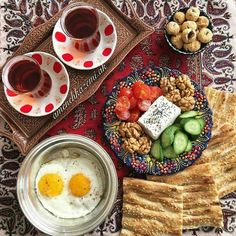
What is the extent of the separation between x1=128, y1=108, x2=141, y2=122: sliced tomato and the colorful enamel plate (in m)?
0.08

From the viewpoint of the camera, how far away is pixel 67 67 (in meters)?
3.54

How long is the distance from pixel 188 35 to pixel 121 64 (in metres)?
0.49

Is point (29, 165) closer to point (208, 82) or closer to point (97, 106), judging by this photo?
point (97, 106)

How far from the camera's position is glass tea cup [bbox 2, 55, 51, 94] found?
3.38 metres

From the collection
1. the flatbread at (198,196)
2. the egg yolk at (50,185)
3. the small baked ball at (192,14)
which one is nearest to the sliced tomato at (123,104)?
the flatbread at (198,196)

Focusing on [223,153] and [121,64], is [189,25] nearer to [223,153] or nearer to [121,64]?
[121,64]

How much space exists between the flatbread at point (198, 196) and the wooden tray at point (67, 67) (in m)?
0.73

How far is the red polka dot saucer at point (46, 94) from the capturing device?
3.44 meters

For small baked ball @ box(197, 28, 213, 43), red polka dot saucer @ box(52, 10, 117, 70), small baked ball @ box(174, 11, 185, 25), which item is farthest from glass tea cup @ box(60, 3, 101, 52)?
small baked ball @ box(197, 28, 213, 43)

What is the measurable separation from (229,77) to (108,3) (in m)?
0.97

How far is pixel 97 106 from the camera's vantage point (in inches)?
143

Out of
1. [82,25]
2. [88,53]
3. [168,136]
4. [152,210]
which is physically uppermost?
[82,25]

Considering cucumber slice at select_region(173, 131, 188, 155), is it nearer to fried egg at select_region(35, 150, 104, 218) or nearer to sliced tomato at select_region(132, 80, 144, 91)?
sliced tomato at select_region(132, 80, 144, 91)

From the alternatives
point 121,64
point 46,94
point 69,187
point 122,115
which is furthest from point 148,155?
point 46,94
